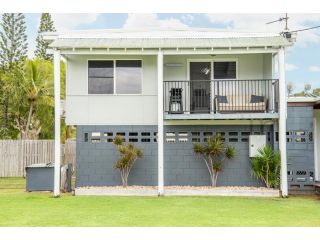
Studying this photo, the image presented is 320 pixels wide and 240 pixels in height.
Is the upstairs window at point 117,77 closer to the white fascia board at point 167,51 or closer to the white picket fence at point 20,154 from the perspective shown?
the white fascia board at point 167,51

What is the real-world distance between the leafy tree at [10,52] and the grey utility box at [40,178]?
14.3 m

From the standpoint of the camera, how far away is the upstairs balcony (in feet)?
51.3

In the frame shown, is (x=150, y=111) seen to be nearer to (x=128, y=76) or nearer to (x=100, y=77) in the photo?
(x=128, y=76)

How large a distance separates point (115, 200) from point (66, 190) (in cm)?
324

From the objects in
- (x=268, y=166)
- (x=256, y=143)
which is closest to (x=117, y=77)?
(x=256, y=143)

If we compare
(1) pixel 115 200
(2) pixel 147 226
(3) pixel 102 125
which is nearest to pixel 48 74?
(3) pixel 102 125

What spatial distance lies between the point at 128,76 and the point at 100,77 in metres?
0.96

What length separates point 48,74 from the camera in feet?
101

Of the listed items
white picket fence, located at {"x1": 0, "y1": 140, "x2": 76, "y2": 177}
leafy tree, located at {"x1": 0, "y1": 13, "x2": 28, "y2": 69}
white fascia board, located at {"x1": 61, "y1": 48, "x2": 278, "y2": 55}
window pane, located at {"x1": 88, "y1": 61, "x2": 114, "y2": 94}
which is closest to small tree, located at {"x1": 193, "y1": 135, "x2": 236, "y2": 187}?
white fascia board, located at {"x1": 61, "y1": 48, "x2": 278, "y2": 55}

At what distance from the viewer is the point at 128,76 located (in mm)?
16781

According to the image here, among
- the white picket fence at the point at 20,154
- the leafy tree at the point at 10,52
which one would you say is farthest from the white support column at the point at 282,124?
the leafy tree at the point at 10,52

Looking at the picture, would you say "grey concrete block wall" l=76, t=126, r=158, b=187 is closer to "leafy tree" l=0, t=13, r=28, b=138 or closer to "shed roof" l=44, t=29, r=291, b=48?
"shed roof" l=44, t=29, r=291, b=48

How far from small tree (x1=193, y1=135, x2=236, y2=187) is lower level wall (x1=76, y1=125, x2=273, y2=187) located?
22 centimetres

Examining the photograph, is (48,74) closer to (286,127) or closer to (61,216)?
(286,127)
